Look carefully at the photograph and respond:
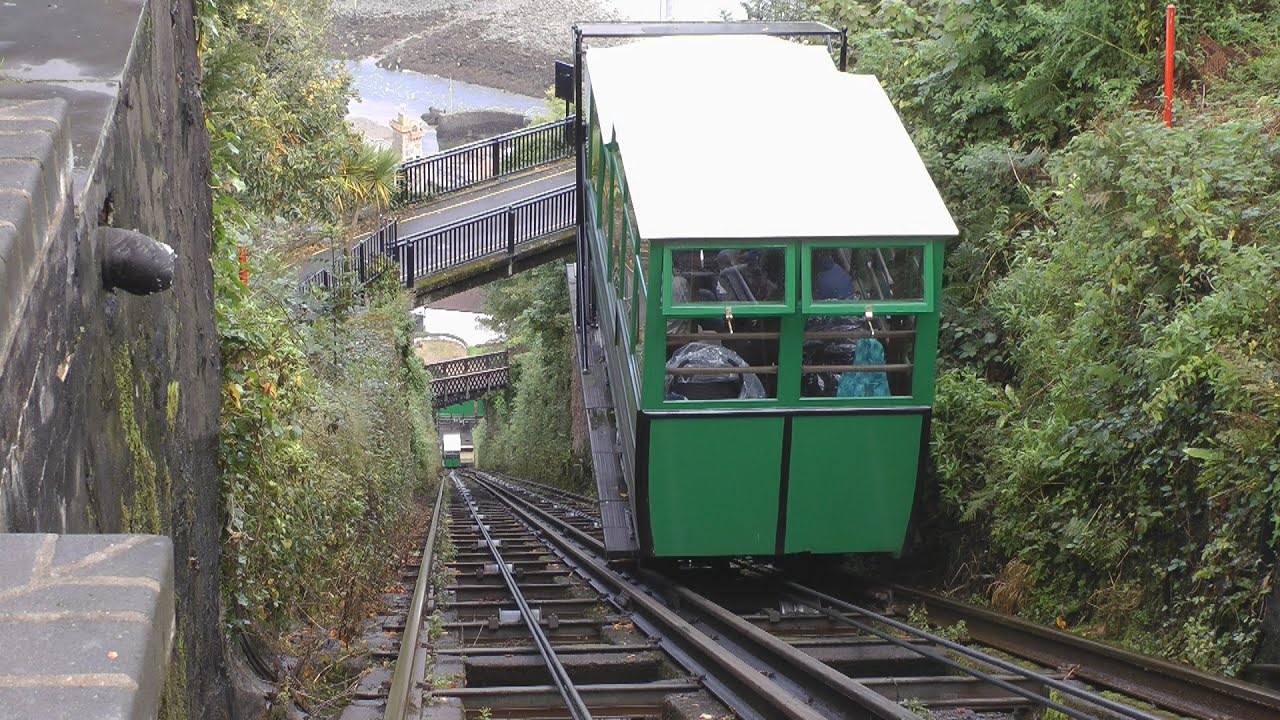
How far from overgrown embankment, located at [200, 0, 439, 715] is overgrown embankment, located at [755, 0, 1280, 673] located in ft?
14.7

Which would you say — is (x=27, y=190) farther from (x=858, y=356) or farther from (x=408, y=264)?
(x=408, y=264)

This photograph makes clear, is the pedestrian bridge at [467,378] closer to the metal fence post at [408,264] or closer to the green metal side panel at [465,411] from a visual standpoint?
the green metal side panel at [465,411]

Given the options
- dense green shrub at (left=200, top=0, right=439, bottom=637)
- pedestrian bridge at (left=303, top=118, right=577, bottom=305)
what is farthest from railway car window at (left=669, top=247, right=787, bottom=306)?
pedestrian bridge at (left=303, top=118, right=577, bottom=305)

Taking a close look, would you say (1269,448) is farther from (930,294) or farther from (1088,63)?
(1088,63)

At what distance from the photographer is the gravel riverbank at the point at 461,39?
5822 cm

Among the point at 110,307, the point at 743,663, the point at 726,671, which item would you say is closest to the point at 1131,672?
the point at 743,663

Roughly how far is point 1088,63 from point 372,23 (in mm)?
53082

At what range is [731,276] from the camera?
27.2ft

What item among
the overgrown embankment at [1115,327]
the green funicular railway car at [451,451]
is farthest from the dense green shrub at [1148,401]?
the green funicular railway car at [451,451]

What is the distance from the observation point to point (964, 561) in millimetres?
9000

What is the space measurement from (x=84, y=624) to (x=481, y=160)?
88.0ft

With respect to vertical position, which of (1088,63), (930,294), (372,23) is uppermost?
(372,23)

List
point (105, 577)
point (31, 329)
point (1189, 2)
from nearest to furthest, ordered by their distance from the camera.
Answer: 1. point (105, 577)
2. point (31, 329)
3. point (1189, 2)

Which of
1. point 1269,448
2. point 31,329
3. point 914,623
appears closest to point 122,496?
point 31,329
